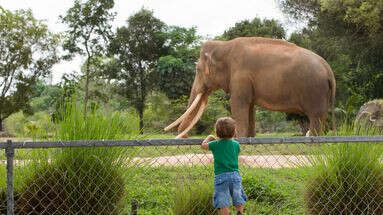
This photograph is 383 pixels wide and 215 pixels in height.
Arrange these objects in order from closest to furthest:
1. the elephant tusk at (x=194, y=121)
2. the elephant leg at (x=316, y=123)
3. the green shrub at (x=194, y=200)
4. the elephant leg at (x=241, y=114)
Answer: the green shrub at (x=194, y=200) → the elephant leg at (x=316, y=123) → the elephant leg at (x=241, y=114) → the elephant tusk at (x=194, y=121)

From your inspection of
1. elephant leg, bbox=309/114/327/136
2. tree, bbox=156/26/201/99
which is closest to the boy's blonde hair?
elephant leg, bbox=309/114/327/136

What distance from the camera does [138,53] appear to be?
33000 millimetres

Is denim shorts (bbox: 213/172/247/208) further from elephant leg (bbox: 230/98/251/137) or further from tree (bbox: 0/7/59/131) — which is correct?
tree (bbox: 0/7/59/131)

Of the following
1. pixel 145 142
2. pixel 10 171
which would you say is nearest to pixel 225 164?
pixel 145 142

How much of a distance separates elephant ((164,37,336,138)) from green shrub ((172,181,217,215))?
5.72m

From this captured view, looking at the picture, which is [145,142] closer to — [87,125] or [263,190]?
[87,125]

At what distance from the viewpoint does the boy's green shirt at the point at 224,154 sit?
13.6 feet

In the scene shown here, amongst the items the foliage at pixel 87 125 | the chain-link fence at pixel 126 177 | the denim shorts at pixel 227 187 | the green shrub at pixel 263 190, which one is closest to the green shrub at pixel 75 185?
the chain-link fence at pixel 126 177

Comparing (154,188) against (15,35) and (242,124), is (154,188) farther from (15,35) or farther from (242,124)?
(15,35)

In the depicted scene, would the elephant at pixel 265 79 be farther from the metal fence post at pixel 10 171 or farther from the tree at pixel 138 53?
the tree at pixel 138 53

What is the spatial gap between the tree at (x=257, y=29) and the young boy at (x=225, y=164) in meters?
24.7

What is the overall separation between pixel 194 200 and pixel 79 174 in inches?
36.7

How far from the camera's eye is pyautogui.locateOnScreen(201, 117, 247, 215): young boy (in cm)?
413

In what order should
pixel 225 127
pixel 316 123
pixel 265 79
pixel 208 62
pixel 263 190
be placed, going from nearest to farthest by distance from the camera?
pixel 225 127, pixel 263 190, pixel 316 123, pixel 265 79, pixel 208 62
